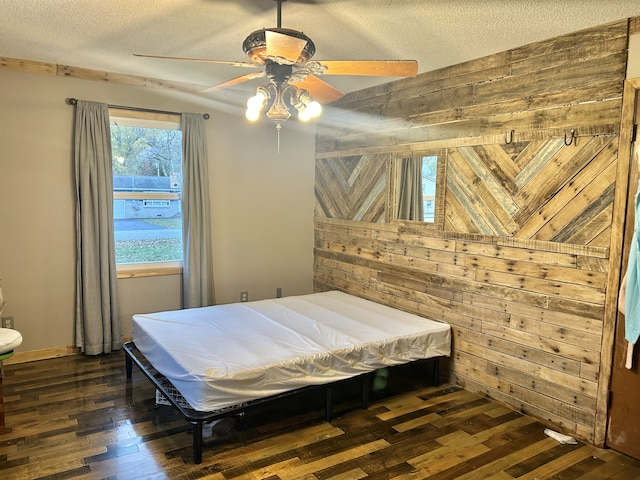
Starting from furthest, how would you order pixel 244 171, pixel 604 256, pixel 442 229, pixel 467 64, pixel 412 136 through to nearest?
pixel 244 171 → pixel 412 136 → pixel 442 229 → pixel 467 64 → pixel 604 256

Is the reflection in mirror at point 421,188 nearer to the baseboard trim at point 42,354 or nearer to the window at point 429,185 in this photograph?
the window at point 429,185

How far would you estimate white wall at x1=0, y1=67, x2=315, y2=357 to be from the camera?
153 inches

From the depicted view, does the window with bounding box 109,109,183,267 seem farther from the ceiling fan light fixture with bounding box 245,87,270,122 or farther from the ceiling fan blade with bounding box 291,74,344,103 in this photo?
the ceiling fan light fixture with bounding box 245,87,270,122

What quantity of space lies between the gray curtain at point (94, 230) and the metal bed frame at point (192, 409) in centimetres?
69

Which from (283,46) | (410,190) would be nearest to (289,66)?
(283,46)

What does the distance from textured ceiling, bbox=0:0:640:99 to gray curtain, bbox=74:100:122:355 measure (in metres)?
0.61

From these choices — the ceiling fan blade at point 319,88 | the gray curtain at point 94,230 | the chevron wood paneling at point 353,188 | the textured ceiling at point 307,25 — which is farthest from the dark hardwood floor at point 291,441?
the textured ceiling at point 307,25

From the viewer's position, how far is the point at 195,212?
4.54m

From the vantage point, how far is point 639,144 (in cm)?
260

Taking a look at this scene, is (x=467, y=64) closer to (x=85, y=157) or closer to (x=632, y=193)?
(x=632, y=193)

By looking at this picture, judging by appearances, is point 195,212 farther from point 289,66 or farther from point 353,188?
point 289,66

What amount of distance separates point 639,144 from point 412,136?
1.81 metres

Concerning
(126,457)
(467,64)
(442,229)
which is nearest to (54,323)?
(126,457)

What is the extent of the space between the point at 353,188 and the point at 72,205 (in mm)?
2665
